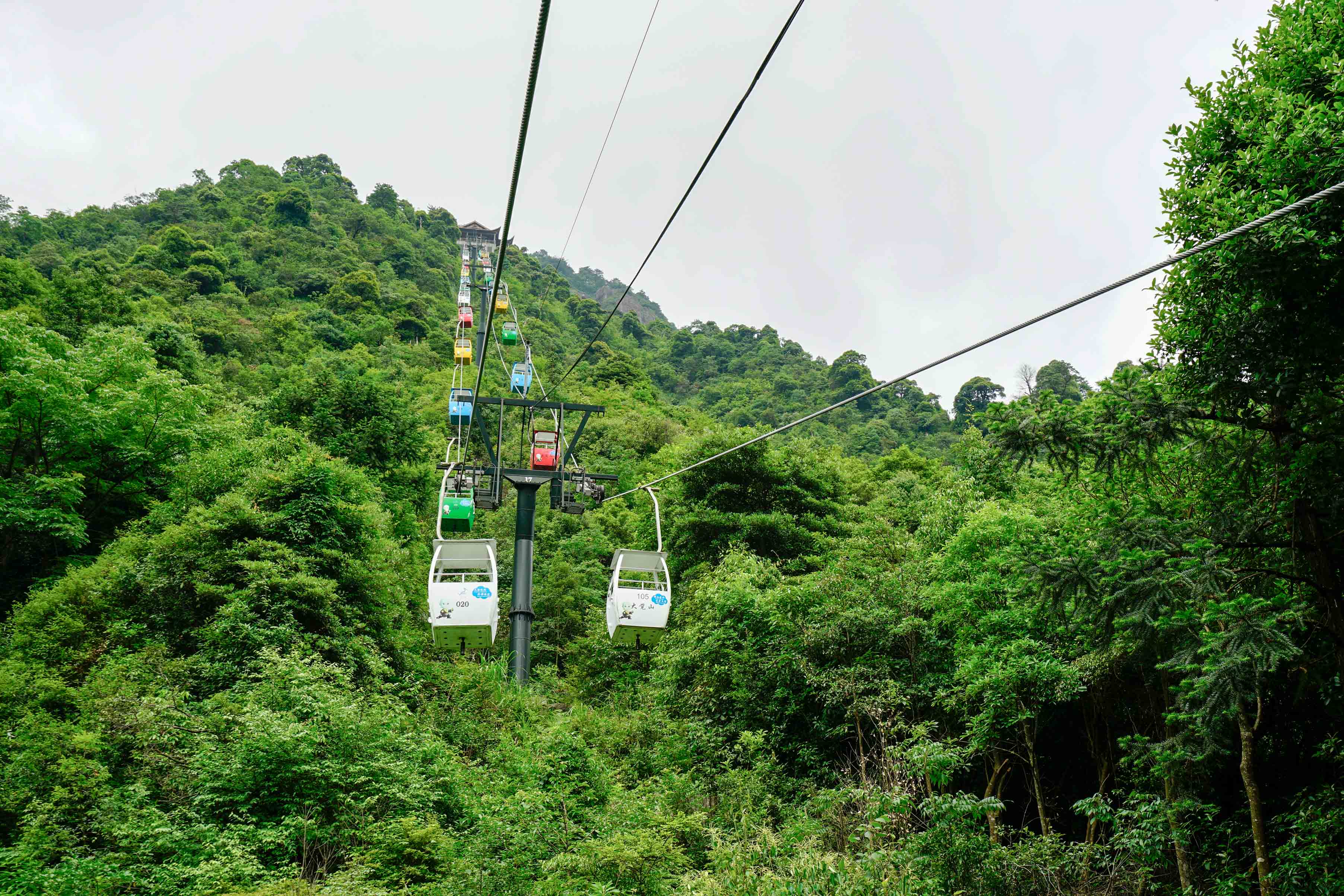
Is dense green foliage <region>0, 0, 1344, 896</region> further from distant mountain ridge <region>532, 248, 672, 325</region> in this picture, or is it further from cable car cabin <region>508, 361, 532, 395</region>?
distant mountain ridge <region>532, 248, 672, 325</region>

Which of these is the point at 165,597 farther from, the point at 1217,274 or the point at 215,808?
the point at 1217,274

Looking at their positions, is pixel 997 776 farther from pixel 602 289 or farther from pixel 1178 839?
pixel 602 289

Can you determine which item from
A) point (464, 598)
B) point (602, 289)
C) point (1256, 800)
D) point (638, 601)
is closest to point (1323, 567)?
point (1256, 800)

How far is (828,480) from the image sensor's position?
23.2 metres

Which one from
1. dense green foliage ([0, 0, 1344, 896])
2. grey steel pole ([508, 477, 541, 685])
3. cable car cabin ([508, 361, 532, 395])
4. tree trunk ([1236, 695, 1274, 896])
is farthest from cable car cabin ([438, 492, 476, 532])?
tree trunk ([1236, 695, 1274, 896])

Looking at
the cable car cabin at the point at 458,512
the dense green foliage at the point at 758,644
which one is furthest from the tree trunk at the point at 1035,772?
Result: the cable car cabin at the point at 458,512

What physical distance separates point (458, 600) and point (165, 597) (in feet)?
16.9

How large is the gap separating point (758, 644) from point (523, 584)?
461 centimetres

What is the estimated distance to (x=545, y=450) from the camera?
17844mm

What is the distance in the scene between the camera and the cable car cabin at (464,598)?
12.6 metres

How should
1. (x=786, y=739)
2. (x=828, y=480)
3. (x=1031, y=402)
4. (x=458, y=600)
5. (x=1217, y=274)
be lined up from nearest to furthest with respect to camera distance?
(x=1217, y=274) → (x=1031, y=402) → (x=458, y=600) → (x=786, y=739) → (x=828, y=480)

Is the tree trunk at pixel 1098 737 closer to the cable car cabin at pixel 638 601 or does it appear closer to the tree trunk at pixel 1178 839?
the tree trunk at pixel 1178 839

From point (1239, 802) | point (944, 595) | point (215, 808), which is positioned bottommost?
point (1239, 802)

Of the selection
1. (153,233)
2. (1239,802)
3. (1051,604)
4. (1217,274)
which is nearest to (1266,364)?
(1217,274)
